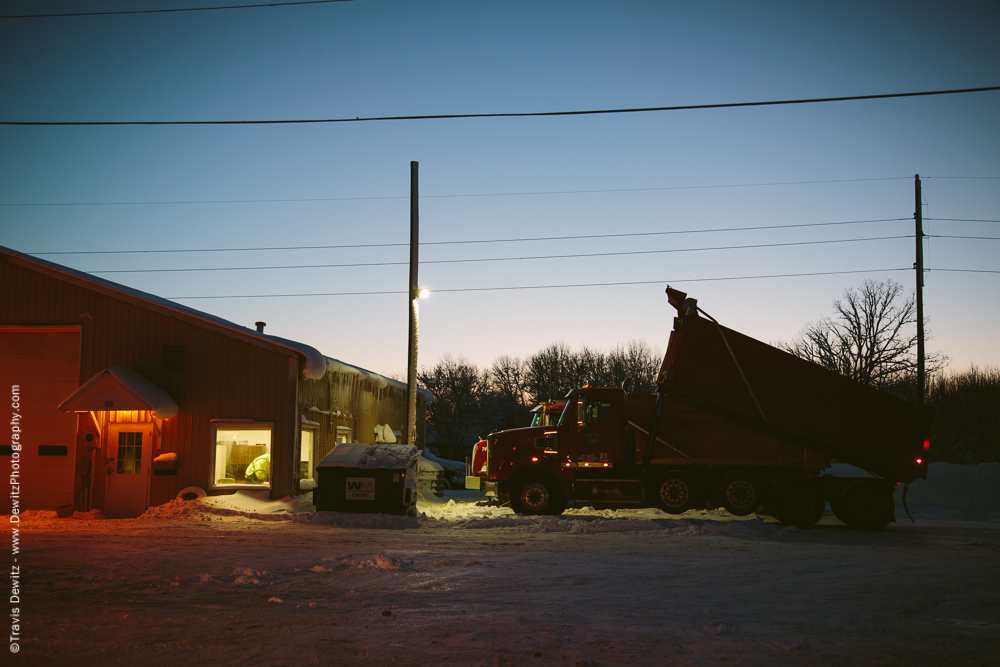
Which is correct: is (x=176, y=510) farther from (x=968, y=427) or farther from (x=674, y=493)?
(x=968, y=427)

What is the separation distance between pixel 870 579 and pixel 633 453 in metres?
7.83

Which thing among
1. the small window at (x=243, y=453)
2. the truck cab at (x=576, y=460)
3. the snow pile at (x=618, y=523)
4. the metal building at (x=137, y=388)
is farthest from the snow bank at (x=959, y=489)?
the small window at (x=243, y=453)

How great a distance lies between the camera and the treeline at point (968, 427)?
38.9 meters

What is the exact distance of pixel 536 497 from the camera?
54.7ft

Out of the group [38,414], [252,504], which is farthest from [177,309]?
[252,504]

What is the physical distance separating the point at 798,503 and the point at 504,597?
10.1 m

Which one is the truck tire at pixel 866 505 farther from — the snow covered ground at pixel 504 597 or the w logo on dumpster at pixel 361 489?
the w logo on dumpster at pixel 361 489

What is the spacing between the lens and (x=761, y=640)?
5902 millimetres

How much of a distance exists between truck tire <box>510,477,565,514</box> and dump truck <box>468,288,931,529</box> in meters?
0.02

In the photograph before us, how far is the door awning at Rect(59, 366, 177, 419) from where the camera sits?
17.2m

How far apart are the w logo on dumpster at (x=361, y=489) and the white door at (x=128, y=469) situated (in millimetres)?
5588

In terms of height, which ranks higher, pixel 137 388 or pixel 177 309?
pixel 177 309

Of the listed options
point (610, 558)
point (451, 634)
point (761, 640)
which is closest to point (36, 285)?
point (610, 558)

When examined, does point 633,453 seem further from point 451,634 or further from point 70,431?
point 70,431
